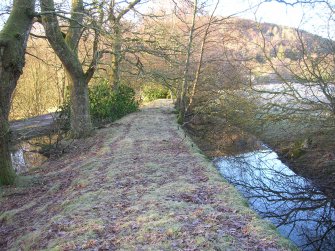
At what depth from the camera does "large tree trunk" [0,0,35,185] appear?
7836 mm

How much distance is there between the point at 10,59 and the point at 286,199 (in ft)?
24.7

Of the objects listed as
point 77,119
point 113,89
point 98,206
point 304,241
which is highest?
point 113,89

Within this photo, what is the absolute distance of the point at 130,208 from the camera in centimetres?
617

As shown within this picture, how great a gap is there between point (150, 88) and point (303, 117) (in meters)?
21.6

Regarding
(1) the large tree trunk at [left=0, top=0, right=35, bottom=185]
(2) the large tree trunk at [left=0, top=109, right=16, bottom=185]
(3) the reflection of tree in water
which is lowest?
(3) the reflection of tree in water

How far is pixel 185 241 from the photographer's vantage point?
188 inches

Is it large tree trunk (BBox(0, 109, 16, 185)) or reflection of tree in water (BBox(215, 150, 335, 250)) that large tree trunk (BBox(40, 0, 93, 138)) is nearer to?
large tree trunk (BBox(0, 109, 16, 185))

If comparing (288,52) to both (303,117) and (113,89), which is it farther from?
(113,89)

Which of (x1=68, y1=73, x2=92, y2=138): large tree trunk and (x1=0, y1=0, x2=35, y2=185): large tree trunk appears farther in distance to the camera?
(x1=68, y1=73, x2=92, y2=138): large tree trunk

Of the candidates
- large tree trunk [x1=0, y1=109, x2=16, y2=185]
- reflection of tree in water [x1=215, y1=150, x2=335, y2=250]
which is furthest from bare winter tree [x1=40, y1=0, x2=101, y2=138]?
reflection of tree in water [x1=215, y1=150, x2=335, y2=250]

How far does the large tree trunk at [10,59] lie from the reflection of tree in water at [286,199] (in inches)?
238

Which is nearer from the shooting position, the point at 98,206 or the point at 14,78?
the point at 98,206

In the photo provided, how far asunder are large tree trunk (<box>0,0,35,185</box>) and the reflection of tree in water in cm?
606

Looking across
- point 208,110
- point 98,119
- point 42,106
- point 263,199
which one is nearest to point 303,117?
point 263,199
